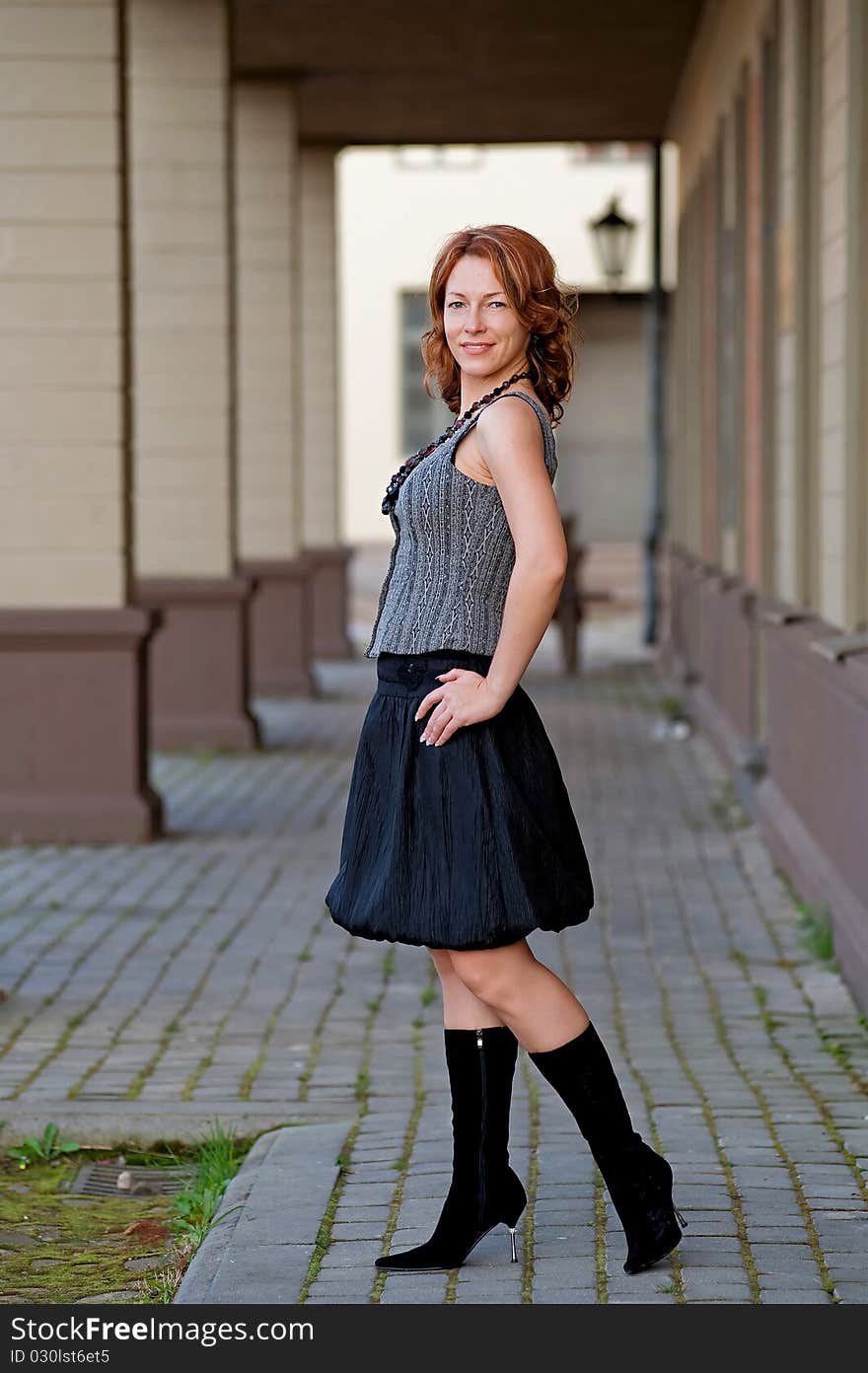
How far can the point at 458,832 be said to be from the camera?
11.6 ft

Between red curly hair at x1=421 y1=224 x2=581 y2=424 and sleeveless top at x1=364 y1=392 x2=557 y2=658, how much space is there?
11 centimetres

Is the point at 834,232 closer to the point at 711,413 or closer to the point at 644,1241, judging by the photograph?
the point at 644,1241

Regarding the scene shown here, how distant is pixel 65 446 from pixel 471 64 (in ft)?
26.0

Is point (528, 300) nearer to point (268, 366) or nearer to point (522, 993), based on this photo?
point (522, 993)

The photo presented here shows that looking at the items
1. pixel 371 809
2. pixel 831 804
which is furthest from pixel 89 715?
pixel 371 809

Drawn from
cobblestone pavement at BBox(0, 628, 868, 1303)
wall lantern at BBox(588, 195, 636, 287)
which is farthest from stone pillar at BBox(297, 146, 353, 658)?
cobblestone pavement at BBox(0, 628, 868, 1303)

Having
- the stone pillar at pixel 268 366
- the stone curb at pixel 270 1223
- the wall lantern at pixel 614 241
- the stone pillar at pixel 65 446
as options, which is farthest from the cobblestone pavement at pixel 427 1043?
the wall lantern at pixel 614 241

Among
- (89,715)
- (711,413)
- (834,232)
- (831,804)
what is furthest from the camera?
(711,413)

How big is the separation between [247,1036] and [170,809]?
4553 mm

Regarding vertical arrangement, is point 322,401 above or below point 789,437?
above

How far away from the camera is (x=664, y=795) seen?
1059 cm

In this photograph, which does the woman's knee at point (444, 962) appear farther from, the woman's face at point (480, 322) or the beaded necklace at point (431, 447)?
the woman's face at point (480, 322)

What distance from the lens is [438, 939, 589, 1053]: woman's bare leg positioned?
359 centimetres

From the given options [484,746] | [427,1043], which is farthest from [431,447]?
[427,1043]
